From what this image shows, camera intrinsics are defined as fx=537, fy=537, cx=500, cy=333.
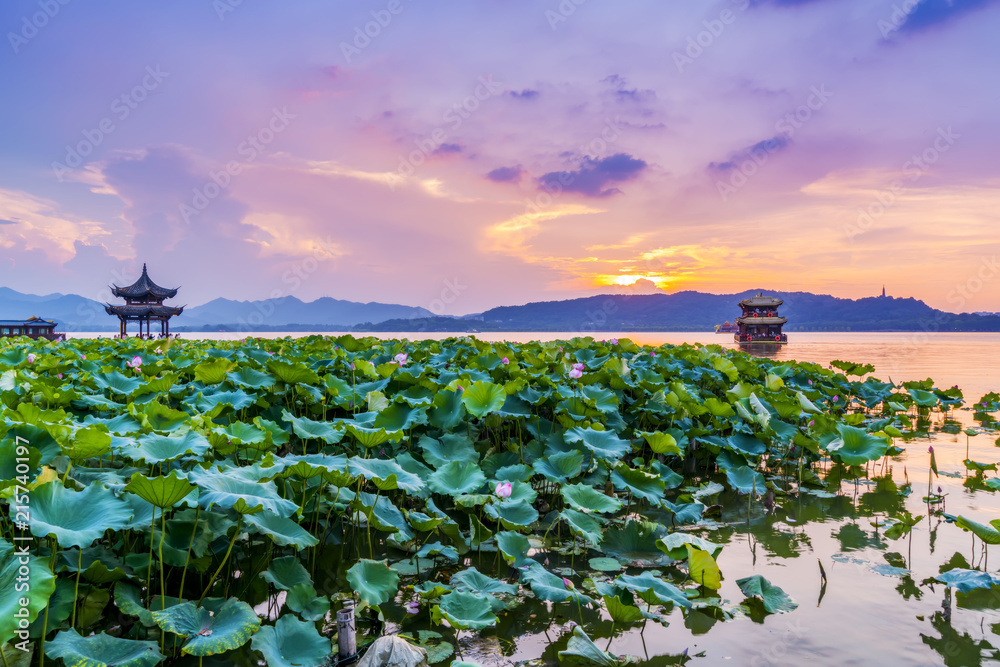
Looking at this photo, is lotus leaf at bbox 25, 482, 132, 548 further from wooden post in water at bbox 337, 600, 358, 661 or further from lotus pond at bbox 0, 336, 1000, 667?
wooden post in water at bbox 337, 600, 358, 661

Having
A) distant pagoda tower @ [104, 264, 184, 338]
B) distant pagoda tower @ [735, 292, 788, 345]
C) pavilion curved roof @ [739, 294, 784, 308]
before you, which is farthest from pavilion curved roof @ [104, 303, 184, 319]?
pavilion curved roof @ [739, 294, 784, 308]

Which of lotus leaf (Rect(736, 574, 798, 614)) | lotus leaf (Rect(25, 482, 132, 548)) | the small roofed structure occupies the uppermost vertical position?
the small roofed structure

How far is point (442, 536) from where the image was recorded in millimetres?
3490

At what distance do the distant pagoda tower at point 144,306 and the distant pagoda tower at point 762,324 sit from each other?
4607cm

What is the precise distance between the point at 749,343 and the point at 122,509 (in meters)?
48.7

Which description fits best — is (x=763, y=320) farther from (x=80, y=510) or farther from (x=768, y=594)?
(x=80, y=510)

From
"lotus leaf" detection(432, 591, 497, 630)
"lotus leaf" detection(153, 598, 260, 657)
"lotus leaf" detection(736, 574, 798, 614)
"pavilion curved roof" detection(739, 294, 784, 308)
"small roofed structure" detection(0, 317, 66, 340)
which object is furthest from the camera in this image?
"pavilion curved roof" detection(739, 294, 784, 308)

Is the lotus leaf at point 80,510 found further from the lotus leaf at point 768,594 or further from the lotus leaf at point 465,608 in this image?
the lotus leaf at point 768,594

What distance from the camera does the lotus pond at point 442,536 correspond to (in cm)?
187

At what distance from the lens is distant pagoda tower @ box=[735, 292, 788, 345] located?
45625 millimetres

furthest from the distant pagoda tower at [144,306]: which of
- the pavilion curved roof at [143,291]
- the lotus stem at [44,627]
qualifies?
the lotus stem at [44,627]

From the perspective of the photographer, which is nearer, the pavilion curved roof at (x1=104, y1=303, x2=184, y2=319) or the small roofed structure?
the pavilion curved roof at (x1=104, y1=303, x2=184, y2=319)

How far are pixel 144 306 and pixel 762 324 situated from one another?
4916 cm

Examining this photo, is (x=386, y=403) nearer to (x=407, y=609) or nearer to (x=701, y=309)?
(x=407, y=609)
